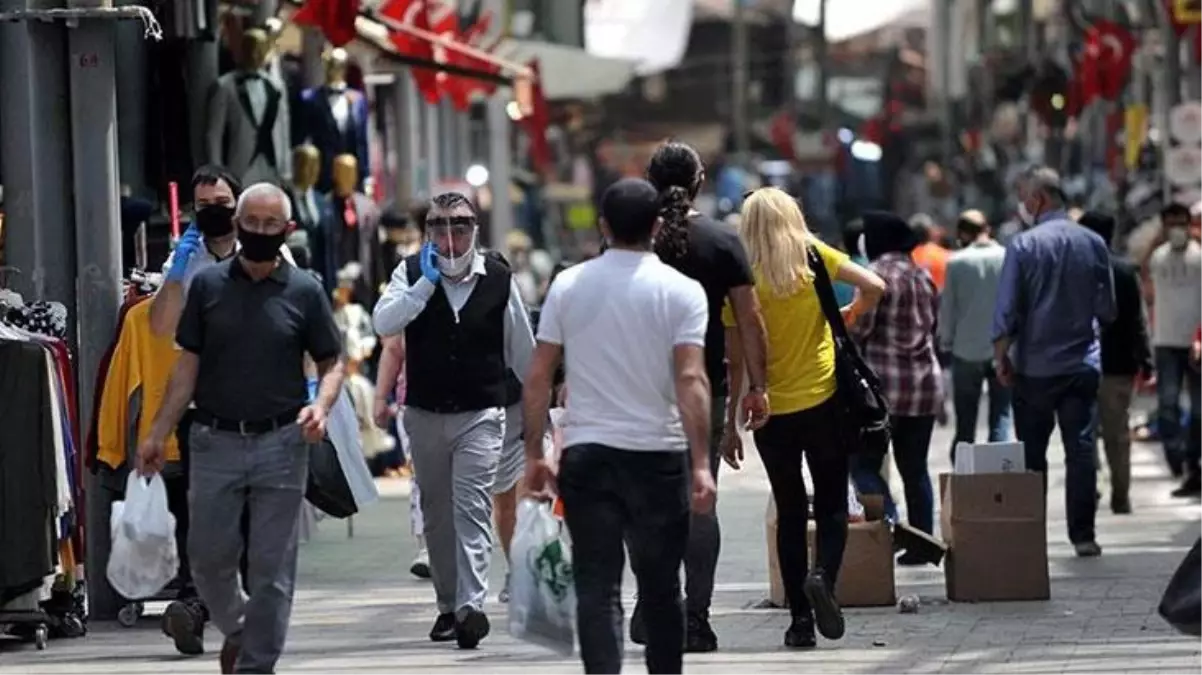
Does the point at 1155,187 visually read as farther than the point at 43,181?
Yes

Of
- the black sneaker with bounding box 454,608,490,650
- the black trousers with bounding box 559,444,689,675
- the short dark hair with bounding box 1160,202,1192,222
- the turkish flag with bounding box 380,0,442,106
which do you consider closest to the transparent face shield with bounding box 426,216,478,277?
the black sneaker with bounding box 454,608,490,650

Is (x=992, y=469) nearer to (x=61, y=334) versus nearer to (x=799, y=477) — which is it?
(x=799, y=477)

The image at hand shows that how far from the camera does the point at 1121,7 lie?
4400 cm

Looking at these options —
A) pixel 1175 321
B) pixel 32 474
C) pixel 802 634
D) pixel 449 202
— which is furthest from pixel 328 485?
pixel 1175 321

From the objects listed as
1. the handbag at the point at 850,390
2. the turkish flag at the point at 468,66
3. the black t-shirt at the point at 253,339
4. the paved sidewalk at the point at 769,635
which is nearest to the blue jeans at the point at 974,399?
the paved sidewalk at the point at 769,635

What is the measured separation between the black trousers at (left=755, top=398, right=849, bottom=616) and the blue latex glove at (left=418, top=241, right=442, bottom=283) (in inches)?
59.1

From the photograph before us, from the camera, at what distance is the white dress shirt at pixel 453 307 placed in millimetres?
13367

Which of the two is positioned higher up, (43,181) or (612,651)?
(43,181)

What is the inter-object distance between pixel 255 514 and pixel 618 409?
4.59 ft

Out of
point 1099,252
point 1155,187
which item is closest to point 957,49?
point 1155,187

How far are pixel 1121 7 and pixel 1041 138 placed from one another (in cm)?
1656

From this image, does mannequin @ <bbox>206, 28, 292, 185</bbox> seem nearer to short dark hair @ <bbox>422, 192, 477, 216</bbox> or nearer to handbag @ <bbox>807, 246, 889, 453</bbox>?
short dark hair @ <bbox>422, 192, 477, 216</bbox>

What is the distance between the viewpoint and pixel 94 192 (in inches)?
575

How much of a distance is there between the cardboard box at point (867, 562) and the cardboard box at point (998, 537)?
1.30 ft
